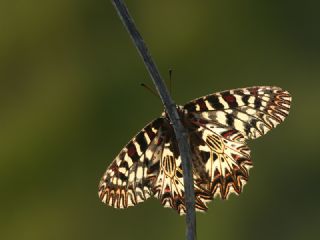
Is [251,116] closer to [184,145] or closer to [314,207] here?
[184,145]

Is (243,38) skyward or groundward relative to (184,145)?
skyward

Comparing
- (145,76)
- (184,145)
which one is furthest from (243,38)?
(184,145)

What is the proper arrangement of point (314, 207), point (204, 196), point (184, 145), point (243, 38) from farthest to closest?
point (243, 38) → point (314, 207) → point (204, 196) → point (184, 145)

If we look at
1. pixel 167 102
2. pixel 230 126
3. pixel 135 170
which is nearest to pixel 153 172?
pixel 135 170

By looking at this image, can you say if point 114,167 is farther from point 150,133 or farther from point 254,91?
point 254,91

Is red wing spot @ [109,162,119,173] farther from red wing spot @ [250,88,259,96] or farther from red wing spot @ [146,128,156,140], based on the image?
red wing spot @ [250,88,259,96]

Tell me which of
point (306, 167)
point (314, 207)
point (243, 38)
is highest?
point (243, 38)
